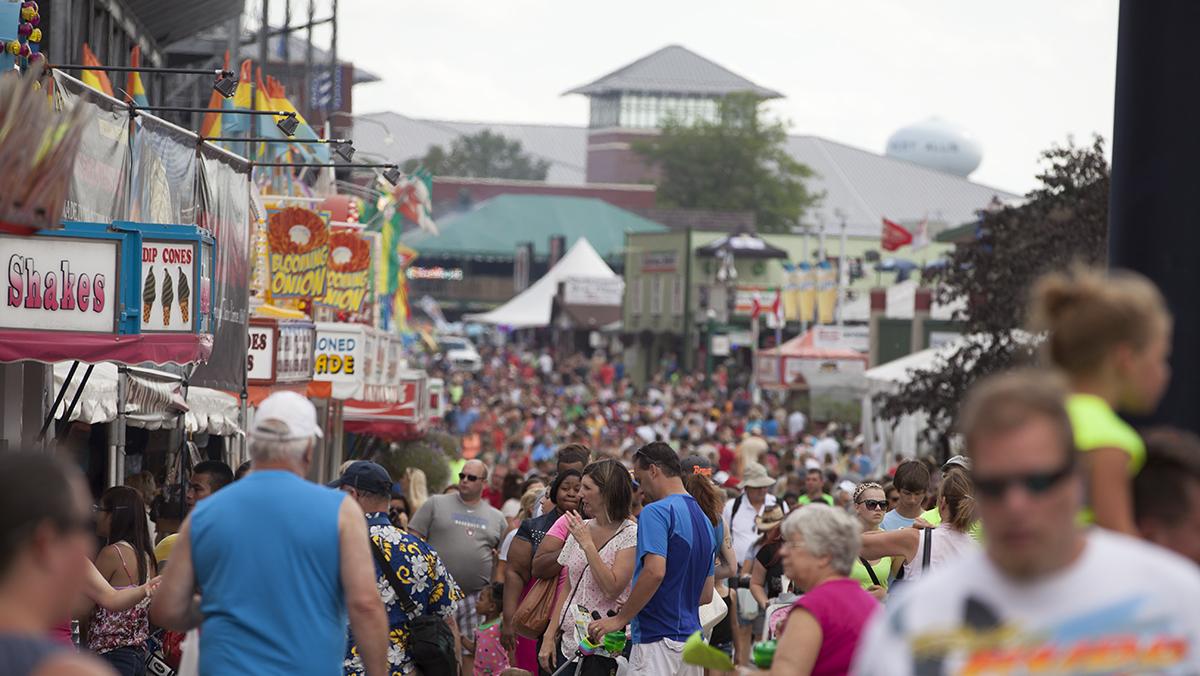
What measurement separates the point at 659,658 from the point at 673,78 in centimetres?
12479

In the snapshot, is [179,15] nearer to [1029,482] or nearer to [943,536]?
[943,536]

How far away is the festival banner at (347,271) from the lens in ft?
69.6

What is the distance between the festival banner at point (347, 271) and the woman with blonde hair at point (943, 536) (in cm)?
1372

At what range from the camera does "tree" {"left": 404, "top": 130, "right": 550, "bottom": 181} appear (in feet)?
475

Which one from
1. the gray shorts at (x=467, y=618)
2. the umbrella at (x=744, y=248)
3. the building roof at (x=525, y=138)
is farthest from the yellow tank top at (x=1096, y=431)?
the building roof at (x=525, y=138)

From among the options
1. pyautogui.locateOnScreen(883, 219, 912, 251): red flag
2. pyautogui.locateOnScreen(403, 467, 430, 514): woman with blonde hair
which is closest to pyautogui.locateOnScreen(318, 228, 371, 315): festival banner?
pyautogui.locateOnScreen(403, 467, 430, 514): woman with blonde hair

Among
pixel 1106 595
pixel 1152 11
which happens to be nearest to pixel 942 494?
pixel 1152 11

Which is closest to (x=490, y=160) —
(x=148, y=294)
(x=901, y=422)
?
(x=901, y=422)

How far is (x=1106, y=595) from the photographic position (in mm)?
3156

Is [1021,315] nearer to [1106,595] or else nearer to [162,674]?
[162,674]

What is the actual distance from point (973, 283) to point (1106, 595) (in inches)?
903

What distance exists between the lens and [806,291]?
49656 millimetres

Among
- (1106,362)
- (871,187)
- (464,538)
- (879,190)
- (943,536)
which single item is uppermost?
(871,187)

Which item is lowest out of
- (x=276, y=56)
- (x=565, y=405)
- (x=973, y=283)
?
(x=565, y=405)
